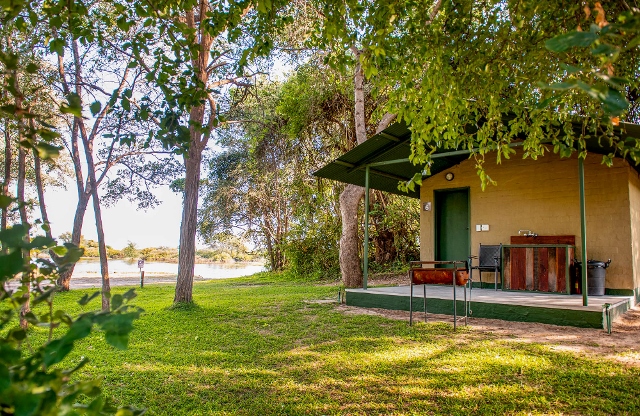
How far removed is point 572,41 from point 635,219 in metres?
8.68

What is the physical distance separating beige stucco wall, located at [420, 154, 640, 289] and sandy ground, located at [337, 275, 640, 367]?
123 cm

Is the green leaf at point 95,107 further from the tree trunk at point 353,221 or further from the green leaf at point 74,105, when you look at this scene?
the tree trunk at point 353,221

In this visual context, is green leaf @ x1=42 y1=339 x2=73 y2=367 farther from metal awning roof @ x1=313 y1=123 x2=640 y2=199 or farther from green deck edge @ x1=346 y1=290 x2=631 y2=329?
metal awning roof @ x1=313 y1=123 x2=640 y2=199

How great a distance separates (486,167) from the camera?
28.9 feet

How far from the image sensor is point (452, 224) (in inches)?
370

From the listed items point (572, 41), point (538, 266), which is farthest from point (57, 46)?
point (538, 266)

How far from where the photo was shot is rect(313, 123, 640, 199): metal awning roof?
7.59m

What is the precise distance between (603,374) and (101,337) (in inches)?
211

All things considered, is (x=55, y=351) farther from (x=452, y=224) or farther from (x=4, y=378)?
(x=452, y=224)

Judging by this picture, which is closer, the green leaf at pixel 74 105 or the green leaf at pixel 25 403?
the green leaf at pixel 25 403

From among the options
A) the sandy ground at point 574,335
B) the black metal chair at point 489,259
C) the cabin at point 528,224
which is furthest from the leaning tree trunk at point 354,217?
the sandy ground at point 574,335

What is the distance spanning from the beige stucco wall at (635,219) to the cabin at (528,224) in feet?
0.06

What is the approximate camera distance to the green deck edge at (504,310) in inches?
213

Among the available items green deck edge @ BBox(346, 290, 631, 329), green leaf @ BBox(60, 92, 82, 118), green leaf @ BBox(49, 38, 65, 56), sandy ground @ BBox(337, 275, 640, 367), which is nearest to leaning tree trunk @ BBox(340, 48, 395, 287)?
green deck edge @ BBox(346, 290, 631, 329)
